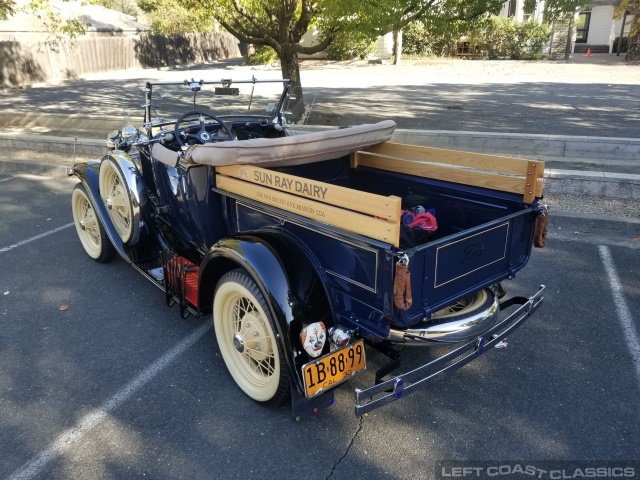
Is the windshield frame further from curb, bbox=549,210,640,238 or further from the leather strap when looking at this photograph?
curb, bbox=549,210,640,238

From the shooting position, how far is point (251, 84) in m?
4.29

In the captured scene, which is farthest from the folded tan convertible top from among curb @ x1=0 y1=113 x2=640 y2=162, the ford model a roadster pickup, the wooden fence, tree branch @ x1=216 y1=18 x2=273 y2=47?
the wooden fence

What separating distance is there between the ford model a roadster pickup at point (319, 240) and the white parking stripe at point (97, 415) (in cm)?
28

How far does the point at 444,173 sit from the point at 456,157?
178mm

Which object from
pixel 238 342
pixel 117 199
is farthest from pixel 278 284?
pixel 117 199

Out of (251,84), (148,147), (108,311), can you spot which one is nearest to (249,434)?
(108,311)

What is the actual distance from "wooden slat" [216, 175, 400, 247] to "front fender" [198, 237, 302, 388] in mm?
262

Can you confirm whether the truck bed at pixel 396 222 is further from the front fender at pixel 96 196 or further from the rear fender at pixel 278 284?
the front fender at pixel 96 196

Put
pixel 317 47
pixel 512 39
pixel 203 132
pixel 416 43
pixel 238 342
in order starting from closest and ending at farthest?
pixel 238 342 → pixel 203 132 → pixel 317 47 → pixel 512 39 → pixel 416 43

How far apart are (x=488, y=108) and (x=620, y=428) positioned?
963 centimetres

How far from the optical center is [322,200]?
248 centimetres

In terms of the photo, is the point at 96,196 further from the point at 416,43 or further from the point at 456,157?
the point at 416,43

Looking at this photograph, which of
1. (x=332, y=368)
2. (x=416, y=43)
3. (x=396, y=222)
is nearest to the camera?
(x=396, y=222)

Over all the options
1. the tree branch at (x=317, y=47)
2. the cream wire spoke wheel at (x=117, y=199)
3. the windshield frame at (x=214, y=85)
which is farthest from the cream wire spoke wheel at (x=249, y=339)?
the tree branch at (x=317, y=47)
